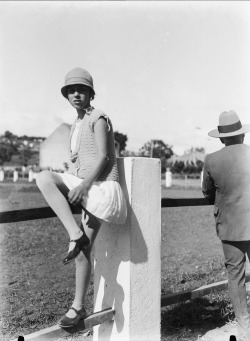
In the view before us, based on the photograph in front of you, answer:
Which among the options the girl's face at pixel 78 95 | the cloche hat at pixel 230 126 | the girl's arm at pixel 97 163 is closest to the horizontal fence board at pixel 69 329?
the girl's arm at pixel 97 163

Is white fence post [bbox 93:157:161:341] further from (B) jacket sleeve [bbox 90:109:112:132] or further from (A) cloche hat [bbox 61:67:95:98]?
(A) cloche hat [bbox 61:67:95:98]

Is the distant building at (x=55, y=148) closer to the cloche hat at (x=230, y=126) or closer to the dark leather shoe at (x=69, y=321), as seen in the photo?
the cloche hat at (x=230, y=126)

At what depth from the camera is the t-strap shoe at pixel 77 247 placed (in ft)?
7.76

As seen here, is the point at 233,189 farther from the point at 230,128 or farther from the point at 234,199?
the point at 230,128

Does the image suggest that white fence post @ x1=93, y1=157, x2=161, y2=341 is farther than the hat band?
No

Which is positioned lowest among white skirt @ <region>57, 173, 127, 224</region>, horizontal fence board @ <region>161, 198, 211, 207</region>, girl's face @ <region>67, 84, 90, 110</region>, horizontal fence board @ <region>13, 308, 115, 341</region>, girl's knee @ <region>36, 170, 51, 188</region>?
horizontal fence board @ <region>13, 308, 115, 341</region>

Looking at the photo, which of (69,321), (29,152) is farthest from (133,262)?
(29,152)

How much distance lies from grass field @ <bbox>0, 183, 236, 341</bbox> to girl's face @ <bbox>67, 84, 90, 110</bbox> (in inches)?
76.9

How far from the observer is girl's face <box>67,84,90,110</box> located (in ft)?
8.87

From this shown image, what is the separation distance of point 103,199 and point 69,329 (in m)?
0.82

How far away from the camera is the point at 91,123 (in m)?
2.65

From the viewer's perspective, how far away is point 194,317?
3857 mm

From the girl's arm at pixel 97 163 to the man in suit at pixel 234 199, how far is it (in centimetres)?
108

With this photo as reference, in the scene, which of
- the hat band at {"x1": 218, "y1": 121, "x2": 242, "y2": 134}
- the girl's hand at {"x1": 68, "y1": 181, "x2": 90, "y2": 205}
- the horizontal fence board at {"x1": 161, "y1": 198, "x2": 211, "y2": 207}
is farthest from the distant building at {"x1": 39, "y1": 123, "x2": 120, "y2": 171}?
the girl's hand at {"x1": 68, "y1": 181, "x2": 90, "y2": 205}
